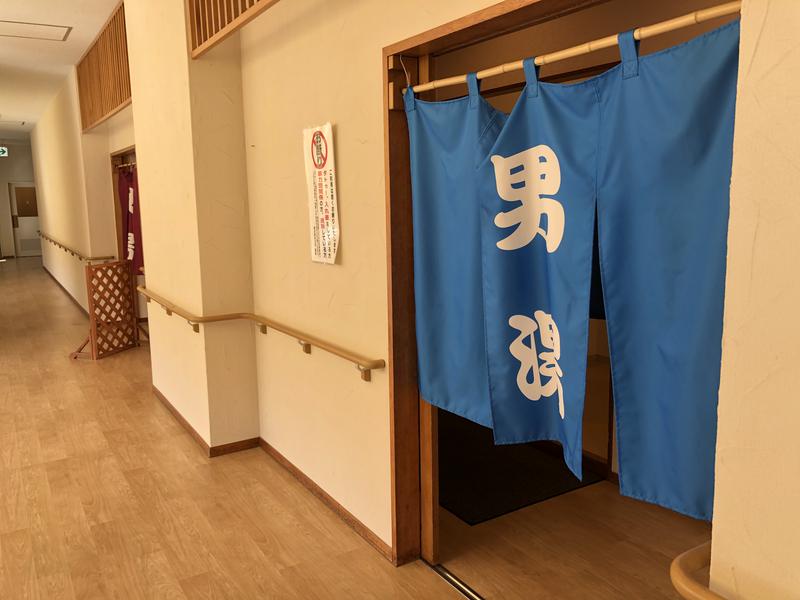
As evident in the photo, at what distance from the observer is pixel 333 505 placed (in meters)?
3.20

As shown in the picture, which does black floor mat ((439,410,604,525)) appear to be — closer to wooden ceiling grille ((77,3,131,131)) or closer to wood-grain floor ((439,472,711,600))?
wood-grain floor ((439,472,711,600))

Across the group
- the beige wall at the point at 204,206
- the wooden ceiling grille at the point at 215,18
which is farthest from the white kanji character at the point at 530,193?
the beige wall at the point at 204,206

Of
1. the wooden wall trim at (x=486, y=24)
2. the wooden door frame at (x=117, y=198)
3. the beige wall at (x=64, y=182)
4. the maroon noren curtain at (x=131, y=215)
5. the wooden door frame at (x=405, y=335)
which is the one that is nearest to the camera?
the wooden wall trim at (x=486, y=24)

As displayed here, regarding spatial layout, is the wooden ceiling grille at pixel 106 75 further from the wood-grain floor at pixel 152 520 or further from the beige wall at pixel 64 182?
the wood-grain floor at pixel 152 520

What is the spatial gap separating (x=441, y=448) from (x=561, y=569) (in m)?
1.39

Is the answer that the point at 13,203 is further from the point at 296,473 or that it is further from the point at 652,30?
the point at 652,30

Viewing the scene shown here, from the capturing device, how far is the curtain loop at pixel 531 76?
1866 mm

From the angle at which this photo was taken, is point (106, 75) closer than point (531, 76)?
No

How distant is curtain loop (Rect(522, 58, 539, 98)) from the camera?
1.87m

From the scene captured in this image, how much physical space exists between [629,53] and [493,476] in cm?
250

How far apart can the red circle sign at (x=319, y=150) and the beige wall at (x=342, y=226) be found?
0.07 meters

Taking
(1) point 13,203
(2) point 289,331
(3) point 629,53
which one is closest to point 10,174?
(1) point 13,203

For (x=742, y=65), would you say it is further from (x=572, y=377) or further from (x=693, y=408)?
(x=572, y=377)

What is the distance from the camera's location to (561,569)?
267cm
